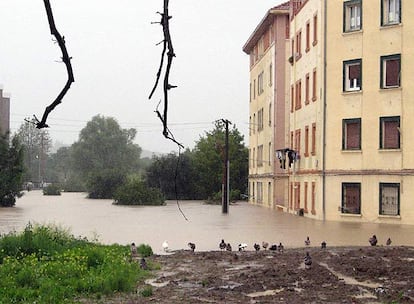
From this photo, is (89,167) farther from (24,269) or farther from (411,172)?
(24,269)

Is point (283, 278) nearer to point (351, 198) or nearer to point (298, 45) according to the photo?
point (351, 198)

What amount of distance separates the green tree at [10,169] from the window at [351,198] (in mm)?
29131

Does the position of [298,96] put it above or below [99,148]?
below

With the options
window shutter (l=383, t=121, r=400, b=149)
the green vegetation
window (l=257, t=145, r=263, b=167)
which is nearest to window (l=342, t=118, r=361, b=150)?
window shutter (l=383, t=121, r=400, b=149)

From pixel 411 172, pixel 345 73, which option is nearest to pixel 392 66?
pixel 345 73

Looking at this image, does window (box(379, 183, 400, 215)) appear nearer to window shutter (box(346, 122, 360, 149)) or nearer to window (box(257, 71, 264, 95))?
window shutter (box(346, 122, 360, 149))

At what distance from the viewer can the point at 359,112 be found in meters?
37.8

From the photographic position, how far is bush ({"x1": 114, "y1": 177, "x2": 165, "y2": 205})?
6650 centimetres

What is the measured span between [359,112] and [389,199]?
15.8ft

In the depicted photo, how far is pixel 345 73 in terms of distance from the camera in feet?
127

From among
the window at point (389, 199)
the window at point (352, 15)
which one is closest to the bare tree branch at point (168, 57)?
the window at point (389, 199)

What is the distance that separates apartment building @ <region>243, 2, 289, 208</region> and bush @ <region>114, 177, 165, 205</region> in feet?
28.9

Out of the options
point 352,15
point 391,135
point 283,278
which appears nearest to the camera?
point 283,278

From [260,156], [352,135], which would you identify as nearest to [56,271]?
[352,135]
